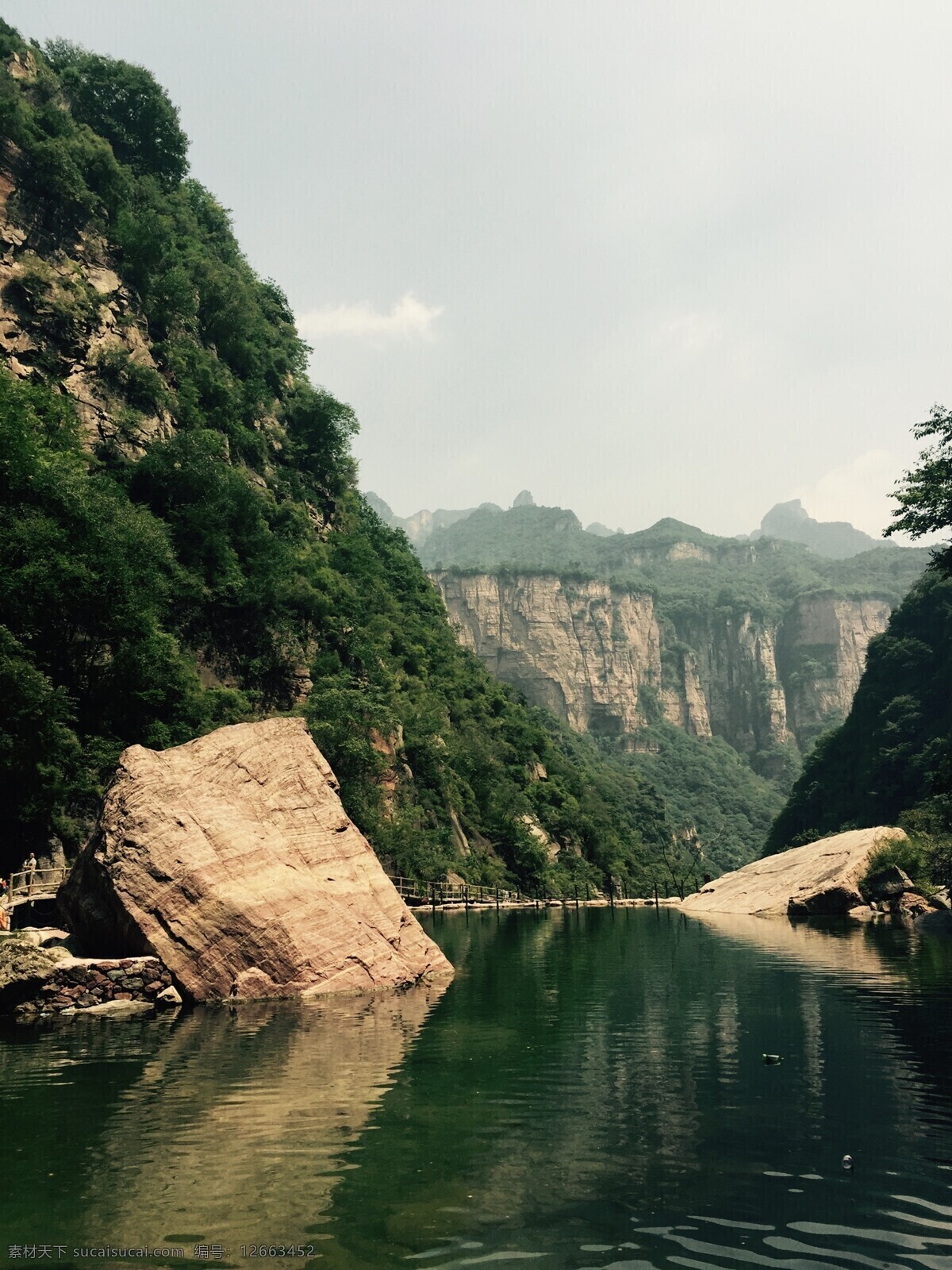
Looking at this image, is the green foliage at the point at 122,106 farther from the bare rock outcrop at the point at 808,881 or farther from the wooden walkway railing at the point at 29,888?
the bare rock outcrop at the point at 808,881

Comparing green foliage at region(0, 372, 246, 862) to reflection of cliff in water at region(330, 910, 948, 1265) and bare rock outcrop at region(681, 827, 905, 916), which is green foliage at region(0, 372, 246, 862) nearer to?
reflection of cliff in water at region(330, 910, 948, 1265)

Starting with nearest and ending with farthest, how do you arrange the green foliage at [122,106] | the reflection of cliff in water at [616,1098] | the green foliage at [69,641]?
the reflection of cliff in water at [616,1098] < the green foliage at [69,641] < the green foliage at [122,106]

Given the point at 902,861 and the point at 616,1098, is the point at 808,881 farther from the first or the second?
the point at 616,1098

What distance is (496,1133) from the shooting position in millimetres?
10820

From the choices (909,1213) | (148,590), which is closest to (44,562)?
(148,590)

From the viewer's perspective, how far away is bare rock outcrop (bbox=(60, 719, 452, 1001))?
20625 mm

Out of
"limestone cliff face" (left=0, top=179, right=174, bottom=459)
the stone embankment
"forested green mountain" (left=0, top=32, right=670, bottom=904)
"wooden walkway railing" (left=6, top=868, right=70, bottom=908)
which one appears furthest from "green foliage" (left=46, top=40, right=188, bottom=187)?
the stone embankment

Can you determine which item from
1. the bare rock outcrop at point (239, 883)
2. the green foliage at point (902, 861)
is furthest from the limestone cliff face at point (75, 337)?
the green foliage at point (902, 861)

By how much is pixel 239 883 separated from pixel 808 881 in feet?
147

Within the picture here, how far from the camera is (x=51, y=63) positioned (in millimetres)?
71500

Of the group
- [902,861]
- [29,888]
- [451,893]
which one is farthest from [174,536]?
[902,861]

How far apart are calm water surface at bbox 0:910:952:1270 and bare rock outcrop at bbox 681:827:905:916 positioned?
113 feet

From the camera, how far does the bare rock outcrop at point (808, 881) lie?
53.7 m

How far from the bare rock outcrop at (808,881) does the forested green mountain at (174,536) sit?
1897 cm
